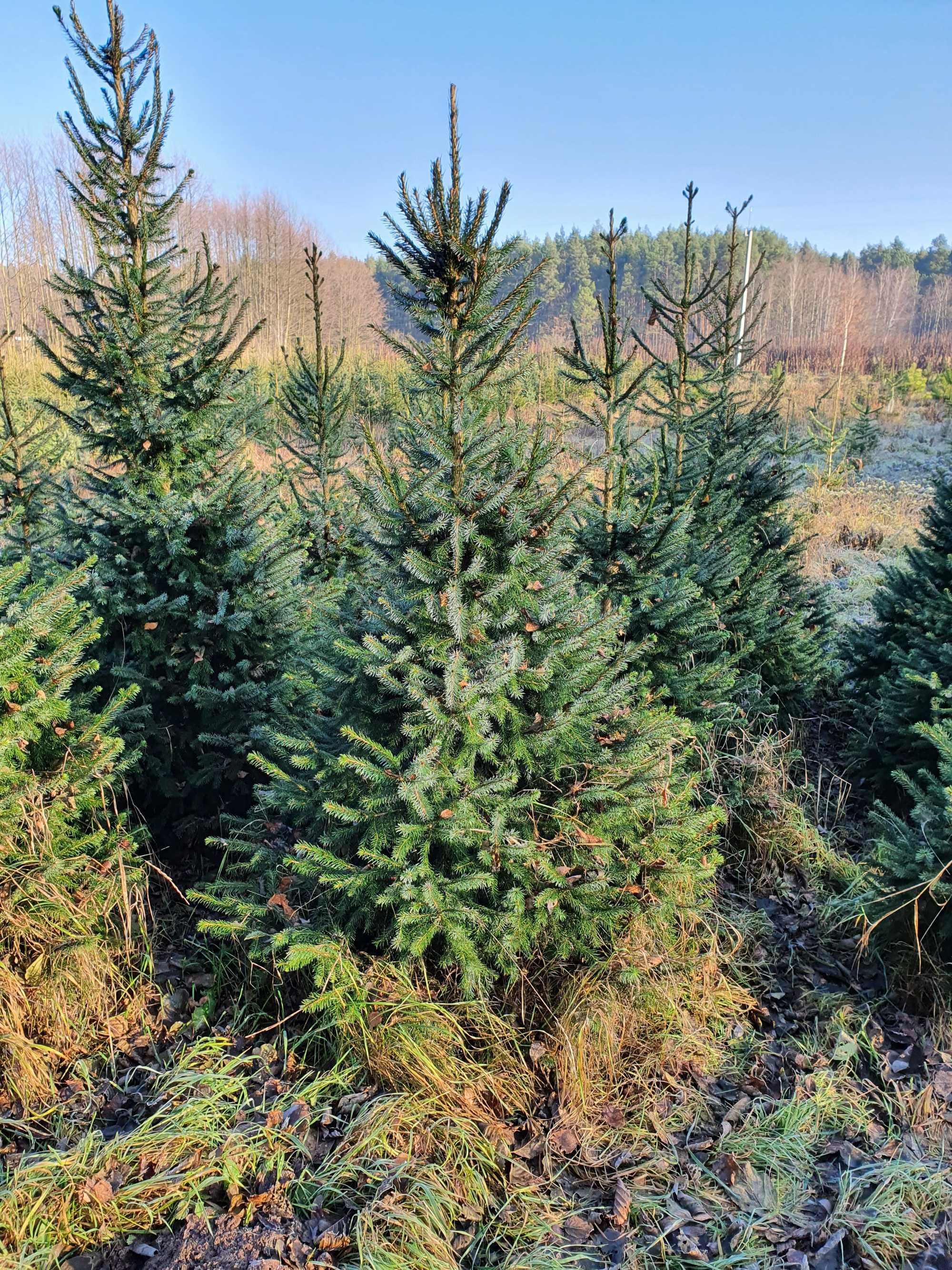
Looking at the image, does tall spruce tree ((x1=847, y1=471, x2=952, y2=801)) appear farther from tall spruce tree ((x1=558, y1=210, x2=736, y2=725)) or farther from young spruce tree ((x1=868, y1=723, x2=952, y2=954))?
tall spruce tree ((x1=558, y1=210, x2=736, y2=725))

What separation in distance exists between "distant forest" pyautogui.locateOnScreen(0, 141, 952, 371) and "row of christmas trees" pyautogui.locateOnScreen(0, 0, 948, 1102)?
10.4 meters

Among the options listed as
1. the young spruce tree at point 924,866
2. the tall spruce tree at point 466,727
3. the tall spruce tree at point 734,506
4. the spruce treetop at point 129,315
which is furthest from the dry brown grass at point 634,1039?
the spruce treetop at point 129,315

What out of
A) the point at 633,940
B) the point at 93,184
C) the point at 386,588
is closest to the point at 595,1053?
the point at 633,940

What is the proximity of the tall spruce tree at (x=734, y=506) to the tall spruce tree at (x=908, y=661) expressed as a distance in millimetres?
405

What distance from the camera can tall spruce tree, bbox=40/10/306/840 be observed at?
157 inches

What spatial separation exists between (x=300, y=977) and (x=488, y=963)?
2.44ft

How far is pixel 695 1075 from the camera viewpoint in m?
3.02

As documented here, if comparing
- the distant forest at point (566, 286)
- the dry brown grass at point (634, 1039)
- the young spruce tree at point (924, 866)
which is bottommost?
the dry brown grass at point (634, 1039)

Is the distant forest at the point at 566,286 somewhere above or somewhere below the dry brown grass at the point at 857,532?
above

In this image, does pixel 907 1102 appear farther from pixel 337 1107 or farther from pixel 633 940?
pixel 337 1107

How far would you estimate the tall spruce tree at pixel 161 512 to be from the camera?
3977 mm

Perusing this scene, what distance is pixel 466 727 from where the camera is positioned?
9.14 ft

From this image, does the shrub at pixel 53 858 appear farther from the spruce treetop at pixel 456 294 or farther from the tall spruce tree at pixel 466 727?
the spruce treetop at pixel 456 294

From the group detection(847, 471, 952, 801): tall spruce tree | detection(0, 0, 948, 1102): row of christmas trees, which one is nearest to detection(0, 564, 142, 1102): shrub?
detection(0, 0, 948, 1102): row of christmas trees
